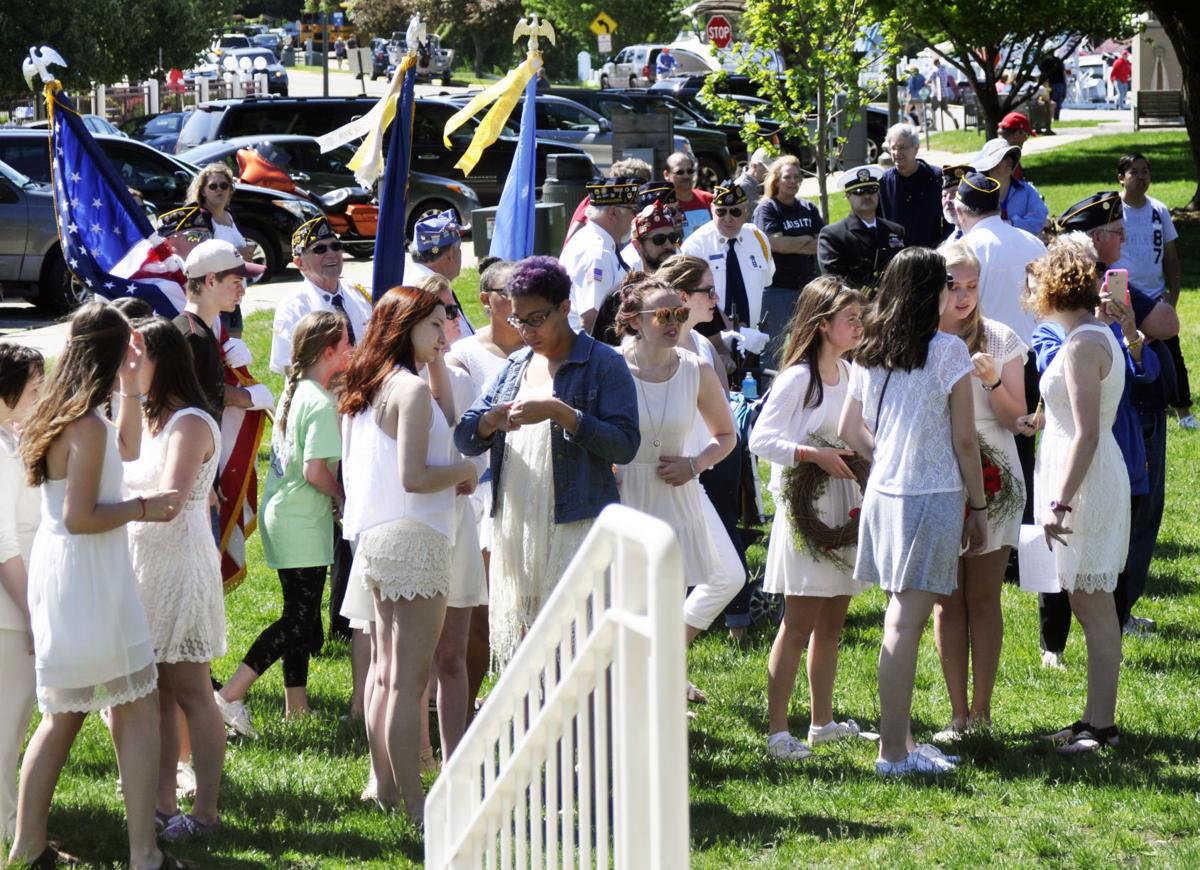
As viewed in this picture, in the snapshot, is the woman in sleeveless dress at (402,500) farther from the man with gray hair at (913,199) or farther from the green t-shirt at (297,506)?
the man with gray hair at (913,199)

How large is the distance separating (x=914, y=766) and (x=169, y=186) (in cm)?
1468

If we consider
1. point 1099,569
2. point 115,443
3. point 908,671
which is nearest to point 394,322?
point 115,443

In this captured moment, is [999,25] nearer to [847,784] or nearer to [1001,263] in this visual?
[1001,263]

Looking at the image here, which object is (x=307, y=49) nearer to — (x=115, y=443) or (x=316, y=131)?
(x=316, y=131)

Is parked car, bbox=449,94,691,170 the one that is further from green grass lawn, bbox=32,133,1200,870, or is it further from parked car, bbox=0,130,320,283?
green grass lawn, bbox=32,133,1200,870

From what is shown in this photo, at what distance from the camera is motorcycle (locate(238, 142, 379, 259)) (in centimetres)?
2027

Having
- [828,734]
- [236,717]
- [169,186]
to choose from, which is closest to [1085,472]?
[828,734]

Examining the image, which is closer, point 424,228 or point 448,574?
point 448,574

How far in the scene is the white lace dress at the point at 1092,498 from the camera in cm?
584

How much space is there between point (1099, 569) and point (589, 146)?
71.3ft

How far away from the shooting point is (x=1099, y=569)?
5855mm

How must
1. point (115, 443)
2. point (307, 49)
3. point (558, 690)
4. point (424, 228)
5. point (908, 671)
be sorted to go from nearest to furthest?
point (558, 690), point (115, 443), point (908, 671), point (424, 228), point (307, 49)

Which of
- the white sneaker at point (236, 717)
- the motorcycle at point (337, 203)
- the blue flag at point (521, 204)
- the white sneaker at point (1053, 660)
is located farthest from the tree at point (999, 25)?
the white sneaker at point (236, 717)

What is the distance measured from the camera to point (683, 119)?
98.6 ft
